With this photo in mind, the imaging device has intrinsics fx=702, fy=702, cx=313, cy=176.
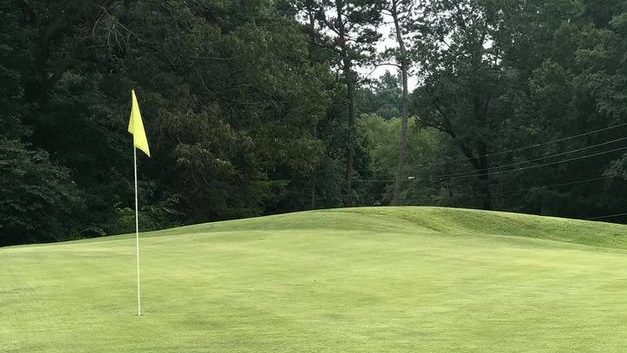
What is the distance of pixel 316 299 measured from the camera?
8.62 meters

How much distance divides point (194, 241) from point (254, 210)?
25056 millimetres

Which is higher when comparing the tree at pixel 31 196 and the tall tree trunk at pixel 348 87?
the tall tree trunk at pixel 348 87

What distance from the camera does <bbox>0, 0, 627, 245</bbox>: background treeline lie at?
33312 millimetres

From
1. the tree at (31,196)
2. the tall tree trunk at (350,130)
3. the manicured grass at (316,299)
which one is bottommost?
the manicured grass at (316,299)

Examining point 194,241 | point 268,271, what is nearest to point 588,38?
point 194,241

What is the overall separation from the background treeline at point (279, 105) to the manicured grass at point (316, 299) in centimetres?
1803

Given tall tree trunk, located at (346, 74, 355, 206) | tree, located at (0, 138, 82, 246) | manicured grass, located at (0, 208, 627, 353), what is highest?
tall tree trunk, located at (346, 74, 355, 206)

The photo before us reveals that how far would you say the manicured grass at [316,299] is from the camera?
6.29 metres

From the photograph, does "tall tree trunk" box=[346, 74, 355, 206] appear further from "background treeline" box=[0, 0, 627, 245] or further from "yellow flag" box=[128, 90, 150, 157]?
"yellow flag" box=[128, 90, 150, 157]

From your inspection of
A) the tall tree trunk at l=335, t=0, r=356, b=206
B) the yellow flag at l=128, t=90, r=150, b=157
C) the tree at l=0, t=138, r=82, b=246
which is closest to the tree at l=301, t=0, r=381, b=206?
the tall tree trunk at l=335, t=0, r=356, b=206

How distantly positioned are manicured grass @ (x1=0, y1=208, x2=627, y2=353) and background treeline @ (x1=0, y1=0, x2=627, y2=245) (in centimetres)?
1803

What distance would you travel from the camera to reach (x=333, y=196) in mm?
55812

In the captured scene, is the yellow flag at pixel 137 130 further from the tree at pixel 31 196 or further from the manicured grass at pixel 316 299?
the tree at pixel 31 196

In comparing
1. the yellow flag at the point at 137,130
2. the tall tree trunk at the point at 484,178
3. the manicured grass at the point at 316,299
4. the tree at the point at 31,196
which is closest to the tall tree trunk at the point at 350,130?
the tall tree trunk at the point at 484,178
